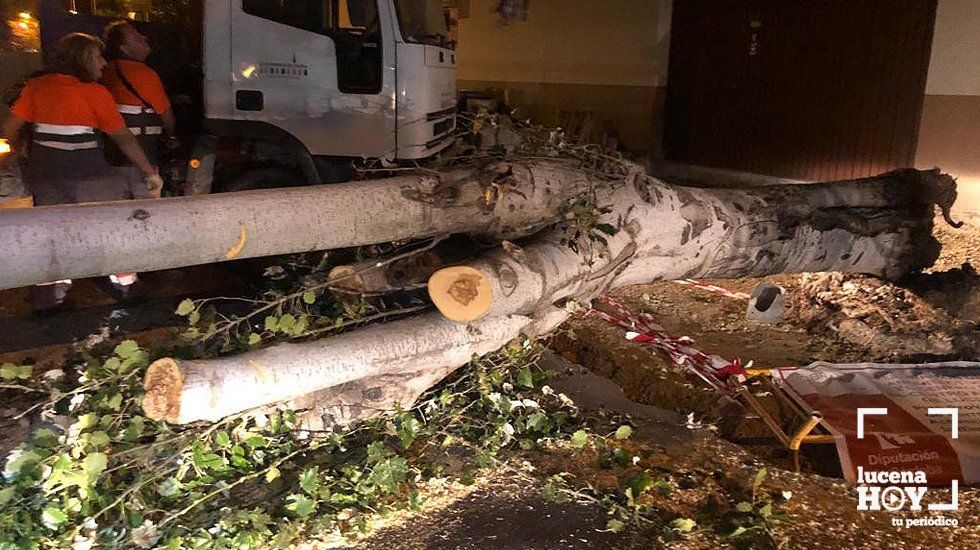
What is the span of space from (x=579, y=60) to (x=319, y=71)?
922 cm

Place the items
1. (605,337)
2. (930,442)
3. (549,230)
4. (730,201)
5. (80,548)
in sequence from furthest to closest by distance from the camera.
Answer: (605,337)
(730,201)
(549,230)
(930,442)
(80,548)

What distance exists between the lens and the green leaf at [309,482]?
2.84 metres

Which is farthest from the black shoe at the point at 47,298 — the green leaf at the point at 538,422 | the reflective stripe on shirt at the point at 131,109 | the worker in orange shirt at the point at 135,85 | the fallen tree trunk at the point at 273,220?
the green leaf at the point at 538,422

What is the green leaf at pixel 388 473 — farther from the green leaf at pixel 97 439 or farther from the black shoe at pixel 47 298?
the black shoe at pixel 47 298

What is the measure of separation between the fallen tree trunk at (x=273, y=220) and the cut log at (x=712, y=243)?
266mm

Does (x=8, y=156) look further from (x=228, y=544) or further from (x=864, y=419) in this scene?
(x=864, y=419)

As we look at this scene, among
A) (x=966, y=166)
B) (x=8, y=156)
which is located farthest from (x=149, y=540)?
(x=966, y=166)

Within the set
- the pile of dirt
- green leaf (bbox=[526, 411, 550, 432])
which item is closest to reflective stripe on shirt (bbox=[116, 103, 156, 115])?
green leaf (bbox=[526, 411, 550, 432])

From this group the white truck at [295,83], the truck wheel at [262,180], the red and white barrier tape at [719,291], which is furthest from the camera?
the red and white barrier tape at [719,291]

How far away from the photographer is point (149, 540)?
259cm

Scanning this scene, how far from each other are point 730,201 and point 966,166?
15.9 ft

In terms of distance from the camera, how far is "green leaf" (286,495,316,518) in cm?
279

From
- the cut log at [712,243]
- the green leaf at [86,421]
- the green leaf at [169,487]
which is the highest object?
the cut log at [712,243]

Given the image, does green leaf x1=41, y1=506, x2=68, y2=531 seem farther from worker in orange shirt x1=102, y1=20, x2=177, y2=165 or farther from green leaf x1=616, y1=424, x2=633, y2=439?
worker in orange shirt x1=102, y1=20, x2=177, y2=165
